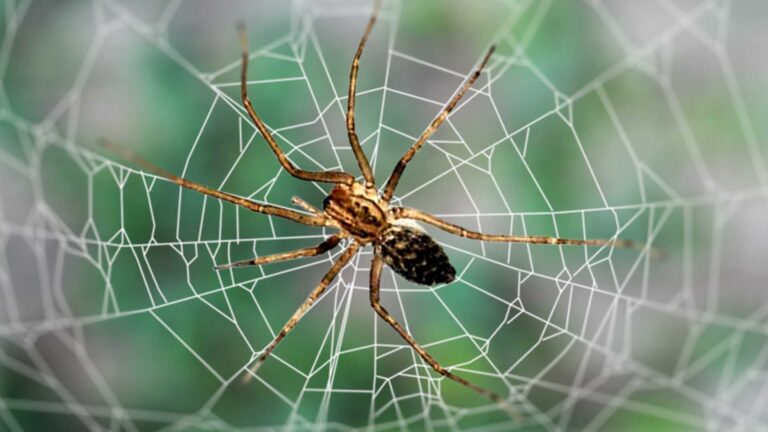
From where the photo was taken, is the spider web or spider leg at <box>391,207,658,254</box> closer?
spider leg at <box>391,207,658,254</box>

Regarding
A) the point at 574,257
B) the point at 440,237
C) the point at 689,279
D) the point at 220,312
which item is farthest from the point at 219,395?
the point at 689,279

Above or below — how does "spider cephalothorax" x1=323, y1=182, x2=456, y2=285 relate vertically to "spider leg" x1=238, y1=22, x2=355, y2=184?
below

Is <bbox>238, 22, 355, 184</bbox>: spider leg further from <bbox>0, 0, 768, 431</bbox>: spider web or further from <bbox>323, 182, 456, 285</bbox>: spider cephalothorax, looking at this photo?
<bbox>0, 0, 768, 431</bbox>: spider web

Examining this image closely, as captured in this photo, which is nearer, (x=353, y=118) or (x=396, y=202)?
(x=353, y=118)

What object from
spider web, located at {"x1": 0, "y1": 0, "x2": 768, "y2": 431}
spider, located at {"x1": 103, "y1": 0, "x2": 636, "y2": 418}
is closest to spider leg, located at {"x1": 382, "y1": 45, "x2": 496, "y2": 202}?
spider, located at {"x1": 103, "y1": 0, "x2": 636, "y2": 418}

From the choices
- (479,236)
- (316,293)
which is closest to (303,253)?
(316,293)

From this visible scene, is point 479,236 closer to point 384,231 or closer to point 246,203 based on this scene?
point 384,231

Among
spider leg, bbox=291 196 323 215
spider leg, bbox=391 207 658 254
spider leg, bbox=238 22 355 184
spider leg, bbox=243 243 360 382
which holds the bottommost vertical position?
spider leg, bbox=243 243 360 382
